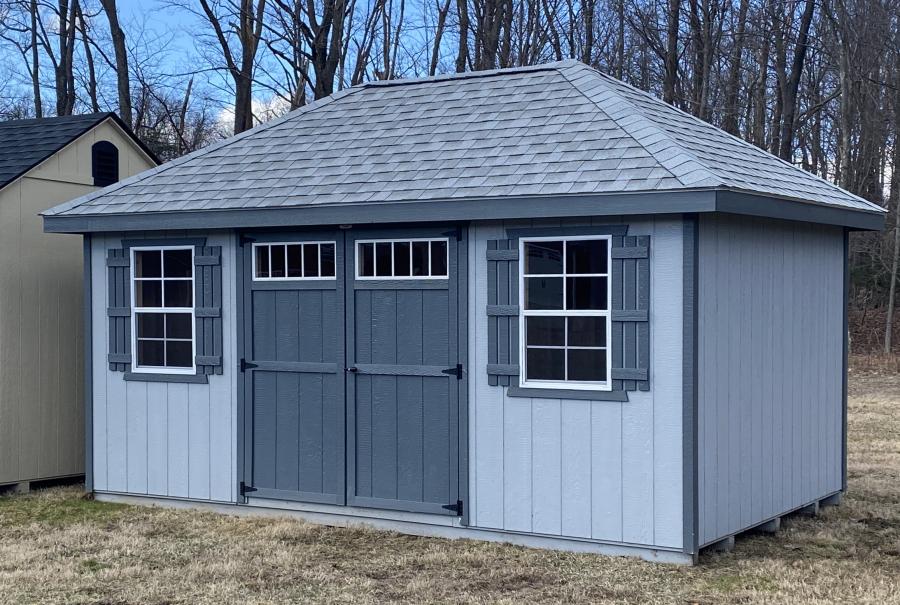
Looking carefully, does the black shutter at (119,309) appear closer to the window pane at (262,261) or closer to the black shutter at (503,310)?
the window pane at (262,261)

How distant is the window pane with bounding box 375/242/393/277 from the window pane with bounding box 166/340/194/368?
1811 mm

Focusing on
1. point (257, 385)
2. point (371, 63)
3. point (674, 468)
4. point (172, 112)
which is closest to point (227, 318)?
point (257, 385)

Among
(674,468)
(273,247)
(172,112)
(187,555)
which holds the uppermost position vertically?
(172,112)

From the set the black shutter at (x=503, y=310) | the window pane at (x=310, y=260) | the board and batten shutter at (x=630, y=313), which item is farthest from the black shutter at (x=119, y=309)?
the board and batten shutter at (x=630, y=313)

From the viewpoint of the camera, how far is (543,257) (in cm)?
791

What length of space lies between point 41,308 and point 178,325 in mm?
1779

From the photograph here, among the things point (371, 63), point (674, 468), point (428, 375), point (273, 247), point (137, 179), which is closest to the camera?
point (674, 468)

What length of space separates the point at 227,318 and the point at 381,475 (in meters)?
1.76

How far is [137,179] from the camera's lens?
994cm

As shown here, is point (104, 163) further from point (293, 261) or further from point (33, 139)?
point (293, 261)

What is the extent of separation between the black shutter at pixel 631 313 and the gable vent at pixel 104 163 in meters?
5.73

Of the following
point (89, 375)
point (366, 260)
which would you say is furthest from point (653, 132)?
point (89, 375)

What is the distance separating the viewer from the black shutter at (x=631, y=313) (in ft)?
24.6

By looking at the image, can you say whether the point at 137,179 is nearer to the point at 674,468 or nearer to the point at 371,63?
the point at 674,468
